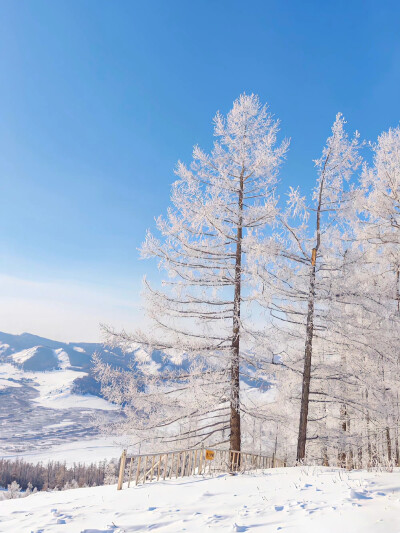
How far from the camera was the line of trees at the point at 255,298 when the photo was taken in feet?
33.2

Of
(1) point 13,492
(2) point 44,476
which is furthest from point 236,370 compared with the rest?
(2) point 44,476

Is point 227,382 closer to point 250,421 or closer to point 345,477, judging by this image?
point 250,421

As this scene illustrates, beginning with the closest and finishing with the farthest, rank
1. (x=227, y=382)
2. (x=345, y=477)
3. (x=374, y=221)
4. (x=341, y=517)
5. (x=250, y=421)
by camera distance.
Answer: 1. (x=341, y=517)
2. (x=345, y=477)
3. (x=227, y=382)
4. (x=250, y=421)
5. (x=374, y=221)

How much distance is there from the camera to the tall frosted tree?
10.2 m

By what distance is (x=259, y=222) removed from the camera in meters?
11.0

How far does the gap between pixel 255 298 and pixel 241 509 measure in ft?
18.2

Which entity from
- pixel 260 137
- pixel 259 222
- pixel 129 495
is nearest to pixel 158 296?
pixel 259 222

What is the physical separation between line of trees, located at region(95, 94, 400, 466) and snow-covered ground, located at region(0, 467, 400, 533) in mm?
3369

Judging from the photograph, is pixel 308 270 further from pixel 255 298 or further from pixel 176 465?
pixel 176 465

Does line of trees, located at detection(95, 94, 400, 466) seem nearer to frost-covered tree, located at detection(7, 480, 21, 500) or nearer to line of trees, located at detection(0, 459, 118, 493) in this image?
frost-covered tree, located at detection(7, 480, 21, 500)

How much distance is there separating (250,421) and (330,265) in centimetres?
567

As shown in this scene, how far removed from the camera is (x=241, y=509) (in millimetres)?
4859

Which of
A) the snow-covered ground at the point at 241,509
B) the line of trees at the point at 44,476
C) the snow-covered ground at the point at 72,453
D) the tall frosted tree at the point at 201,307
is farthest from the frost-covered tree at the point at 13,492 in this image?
the snow-covered ground at the point at 241,509

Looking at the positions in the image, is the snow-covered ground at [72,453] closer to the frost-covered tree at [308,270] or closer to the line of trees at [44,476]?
the line of trees at [44,476]
